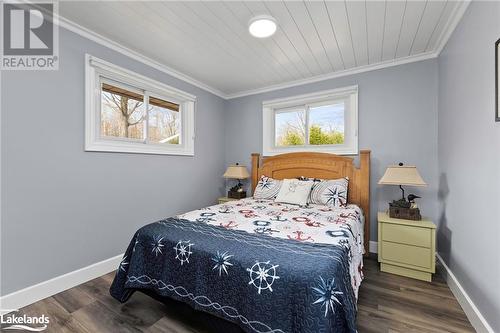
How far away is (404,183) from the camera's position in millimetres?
2252

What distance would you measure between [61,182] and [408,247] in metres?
3.36

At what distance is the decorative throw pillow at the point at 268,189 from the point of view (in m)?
3.02

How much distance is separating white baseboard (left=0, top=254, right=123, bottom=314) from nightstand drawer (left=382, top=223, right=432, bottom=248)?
9.58 ft

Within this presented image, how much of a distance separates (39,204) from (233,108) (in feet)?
9.75

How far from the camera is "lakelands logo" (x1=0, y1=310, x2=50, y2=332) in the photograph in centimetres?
156

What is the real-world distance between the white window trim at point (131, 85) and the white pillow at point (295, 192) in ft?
4.91

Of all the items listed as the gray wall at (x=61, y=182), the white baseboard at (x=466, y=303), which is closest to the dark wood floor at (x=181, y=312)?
the white baseboard at (x=466, y=303)

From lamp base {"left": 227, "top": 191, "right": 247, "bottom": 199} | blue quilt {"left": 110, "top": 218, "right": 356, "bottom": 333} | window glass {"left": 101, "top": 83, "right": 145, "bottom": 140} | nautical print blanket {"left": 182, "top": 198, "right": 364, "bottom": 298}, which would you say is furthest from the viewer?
lamp base {"left": 227, "top": 191, "right": 247, "bottom": 199}

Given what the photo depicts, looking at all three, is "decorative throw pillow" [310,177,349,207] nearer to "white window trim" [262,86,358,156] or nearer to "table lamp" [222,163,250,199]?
"white window trim" [262,86,358,156]

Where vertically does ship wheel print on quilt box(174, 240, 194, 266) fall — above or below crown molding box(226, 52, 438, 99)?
below

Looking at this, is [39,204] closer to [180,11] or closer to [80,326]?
[80,326]

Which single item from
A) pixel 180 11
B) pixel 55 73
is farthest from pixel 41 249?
pixel 180 11

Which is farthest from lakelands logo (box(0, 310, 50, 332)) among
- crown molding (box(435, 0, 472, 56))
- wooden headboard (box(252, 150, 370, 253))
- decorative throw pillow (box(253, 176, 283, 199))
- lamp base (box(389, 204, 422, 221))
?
crown molding (box(435, 0, 472, 56))

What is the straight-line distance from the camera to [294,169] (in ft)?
10.8
